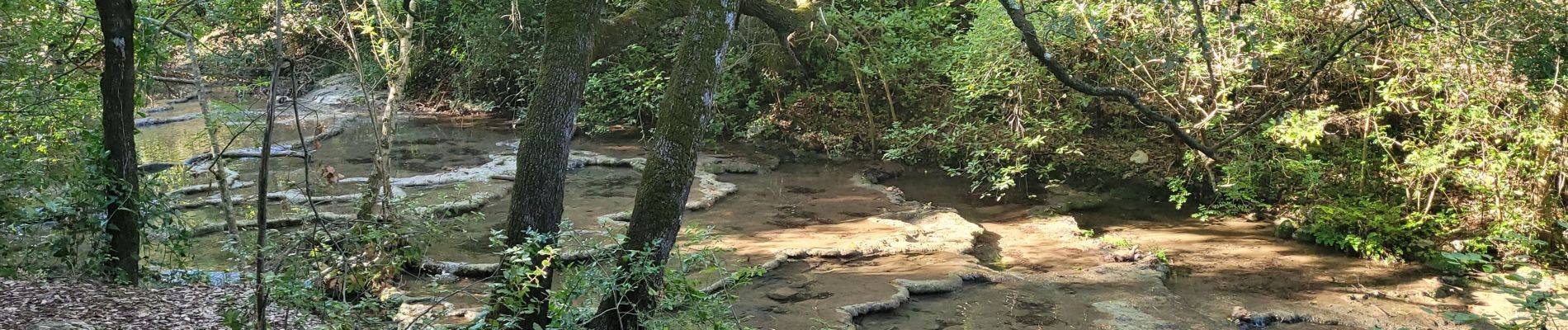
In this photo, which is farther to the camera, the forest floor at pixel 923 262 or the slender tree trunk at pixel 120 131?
the forest floor at pixel 923 262

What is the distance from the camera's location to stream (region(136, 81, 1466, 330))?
21.6 ft

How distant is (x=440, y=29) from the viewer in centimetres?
1380

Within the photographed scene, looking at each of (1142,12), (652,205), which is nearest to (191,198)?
(652,205)

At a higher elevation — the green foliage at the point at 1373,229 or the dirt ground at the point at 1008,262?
the green foliage at the point at 1373,229

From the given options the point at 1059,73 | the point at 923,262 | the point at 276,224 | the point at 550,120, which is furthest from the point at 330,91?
the point at 1059,73

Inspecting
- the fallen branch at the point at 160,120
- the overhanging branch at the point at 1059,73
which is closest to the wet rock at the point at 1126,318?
the overhanging branch at the point at 1059,73

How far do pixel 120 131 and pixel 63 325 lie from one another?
1140 mm

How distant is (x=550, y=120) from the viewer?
458cm

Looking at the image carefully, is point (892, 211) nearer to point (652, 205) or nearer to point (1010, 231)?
point (1010, 231)

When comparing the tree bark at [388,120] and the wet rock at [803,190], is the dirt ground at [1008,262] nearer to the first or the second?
the wet rock at [803,190]

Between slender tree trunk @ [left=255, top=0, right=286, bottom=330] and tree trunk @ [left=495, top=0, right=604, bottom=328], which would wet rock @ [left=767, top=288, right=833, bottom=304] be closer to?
tree trunk @ [left=495, top=0, right=604, bottom=328]

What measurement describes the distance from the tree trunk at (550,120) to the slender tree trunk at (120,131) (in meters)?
2.07

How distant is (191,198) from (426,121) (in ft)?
24.6

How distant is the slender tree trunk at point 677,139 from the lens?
4547mm
